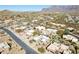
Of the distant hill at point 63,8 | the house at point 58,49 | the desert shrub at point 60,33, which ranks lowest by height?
the house at point 58,49

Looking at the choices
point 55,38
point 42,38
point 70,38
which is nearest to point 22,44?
point 42,38

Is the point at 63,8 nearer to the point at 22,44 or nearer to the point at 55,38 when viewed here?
the point at 55,38

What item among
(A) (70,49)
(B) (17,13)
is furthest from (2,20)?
(A) (70,49)

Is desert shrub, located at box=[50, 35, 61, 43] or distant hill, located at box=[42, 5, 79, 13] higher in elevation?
distant hill, located at box=[42, 5, 79, 13]

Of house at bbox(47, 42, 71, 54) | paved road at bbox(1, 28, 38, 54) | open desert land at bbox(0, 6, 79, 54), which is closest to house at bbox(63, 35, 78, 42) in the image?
open desert land at bbox(0, 6, 79, 54)

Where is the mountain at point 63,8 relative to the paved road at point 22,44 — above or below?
above

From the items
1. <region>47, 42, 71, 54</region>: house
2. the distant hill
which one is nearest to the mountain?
the distant hill

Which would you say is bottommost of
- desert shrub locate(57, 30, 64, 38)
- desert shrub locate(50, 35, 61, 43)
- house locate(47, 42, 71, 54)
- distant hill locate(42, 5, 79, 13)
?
house locate(47, 42, 71, 54)

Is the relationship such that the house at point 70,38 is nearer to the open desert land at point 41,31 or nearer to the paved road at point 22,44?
the open desert land at point 41,31

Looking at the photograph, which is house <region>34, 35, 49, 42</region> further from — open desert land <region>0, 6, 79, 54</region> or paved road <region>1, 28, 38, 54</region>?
paved road <region>1, 28, 38, 54</region>

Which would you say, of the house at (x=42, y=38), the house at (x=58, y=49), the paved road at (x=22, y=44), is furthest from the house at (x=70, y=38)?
the paved road at (x=22, y=44)
